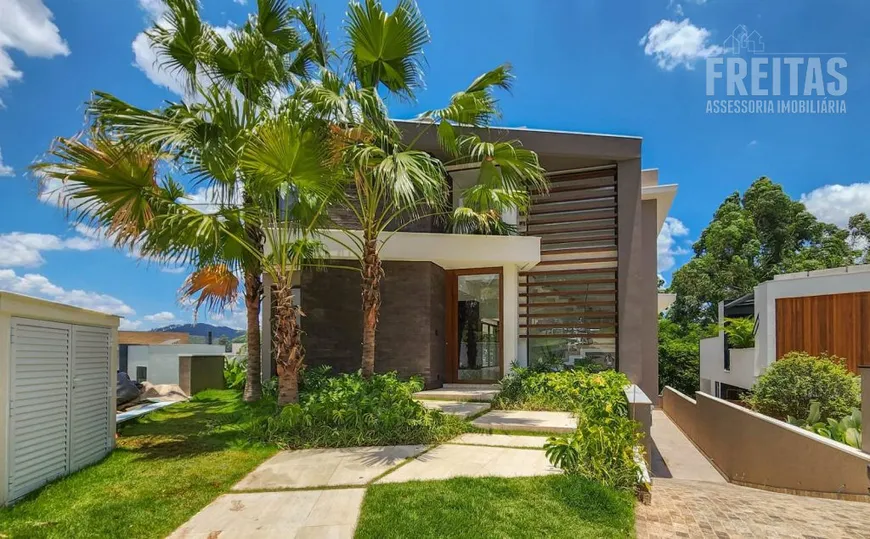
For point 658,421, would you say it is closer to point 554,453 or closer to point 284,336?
point 554,453

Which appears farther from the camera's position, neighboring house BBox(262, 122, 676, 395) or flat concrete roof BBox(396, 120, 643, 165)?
flat concrete roof BBox(396, 120, 643, 165)

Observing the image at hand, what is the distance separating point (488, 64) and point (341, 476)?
21.8 ft

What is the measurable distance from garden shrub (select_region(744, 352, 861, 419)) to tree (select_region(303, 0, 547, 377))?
21.8 feet

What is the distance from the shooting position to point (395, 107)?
792cm

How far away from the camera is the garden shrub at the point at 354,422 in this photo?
6312 millimetres

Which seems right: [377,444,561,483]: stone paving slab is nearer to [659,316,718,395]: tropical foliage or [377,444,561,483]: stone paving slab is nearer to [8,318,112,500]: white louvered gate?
[8,318,112,500]: white louvered gate

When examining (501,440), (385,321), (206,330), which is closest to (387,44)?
(385,321)

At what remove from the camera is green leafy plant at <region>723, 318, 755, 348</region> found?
14672 millimetres

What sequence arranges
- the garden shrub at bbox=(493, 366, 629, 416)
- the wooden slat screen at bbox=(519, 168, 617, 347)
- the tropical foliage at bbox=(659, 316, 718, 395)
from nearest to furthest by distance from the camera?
the garden shrub at bbox=(493, 366, 629, 416)
the wooden slat screen at bbox=(519, 168, 617, 347)
the tropical foliage at bbox=(659, 316, 718, 395)

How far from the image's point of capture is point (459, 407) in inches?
331

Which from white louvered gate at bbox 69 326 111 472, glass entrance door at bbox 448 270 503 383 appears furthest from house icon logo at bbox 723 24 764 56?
white louvered gate at bbox 69 326 111 472

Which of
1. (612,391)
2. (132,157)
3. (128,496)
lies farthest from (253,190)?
(612,391)

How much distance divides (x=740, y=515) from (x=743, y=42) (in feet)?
38.2

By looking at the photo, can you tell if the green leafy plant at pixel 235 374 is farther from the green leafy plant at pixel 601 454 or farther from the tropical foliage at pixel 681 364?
the tropical foliage at pixel 681 364
